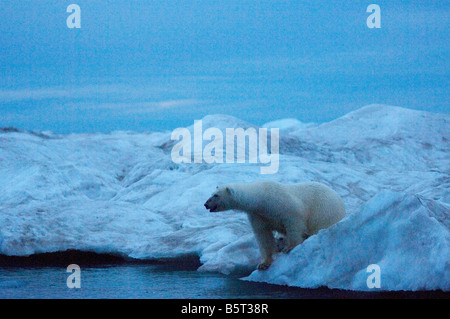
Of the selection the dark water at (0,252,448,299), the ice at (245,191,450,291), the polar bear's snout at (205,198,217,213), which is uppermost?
the polar bear's snout at (205,198,217,213)

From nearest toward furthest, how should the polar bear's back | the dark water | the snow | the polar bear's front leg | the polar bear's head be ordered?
the snow, the dark water, the polar bear's head, the polar bear's front leg, the polar bear's back

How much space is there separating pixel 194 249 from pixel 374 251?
5027 mm

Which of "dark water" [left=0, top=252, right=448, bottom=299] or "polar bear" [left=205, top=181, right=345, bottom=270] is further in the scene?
"polar bear" [left=205, top=181, right=345, bottom=270]

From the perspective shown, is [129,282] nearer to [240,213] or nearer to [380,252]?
[380,252]

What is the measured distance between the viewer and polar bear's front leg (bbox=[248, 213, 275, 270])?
12531mm

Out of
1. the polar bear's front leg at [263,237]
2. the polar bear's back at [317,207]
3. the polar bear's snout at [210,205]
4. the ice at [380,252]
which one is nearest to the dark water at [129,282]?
the ice at [380,252]

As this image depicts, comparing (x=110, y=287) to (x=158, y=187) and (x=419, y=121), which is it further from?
(x=419, y=121)

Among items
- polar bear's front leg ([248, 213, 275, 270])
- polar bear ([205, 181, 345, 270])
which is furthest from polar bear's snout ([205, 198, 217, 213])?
polar bear's front leg ([248, 213, 275, 270])

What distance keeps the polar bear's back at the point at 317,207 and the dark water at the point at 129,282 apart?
56.6 inches

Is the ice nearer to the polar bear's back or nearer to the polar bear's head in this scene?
the polar bear's back

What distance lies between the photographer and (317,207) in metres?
12.8

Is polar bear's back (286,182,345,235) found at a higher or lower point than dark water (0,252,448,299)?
higher

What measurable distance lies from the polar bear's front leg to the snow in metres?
0.20
